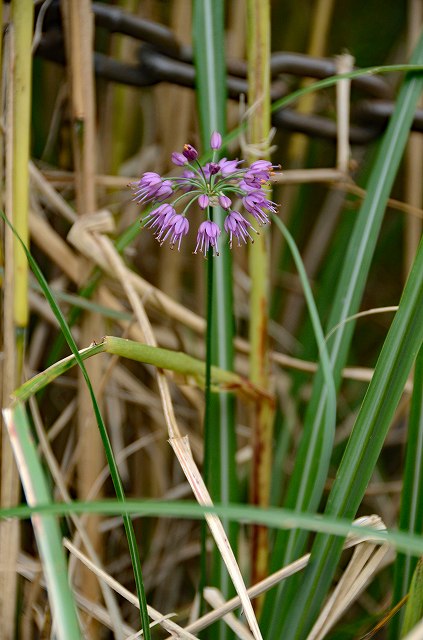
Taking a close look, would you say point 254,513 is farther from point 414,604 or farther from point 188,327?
point 188,327

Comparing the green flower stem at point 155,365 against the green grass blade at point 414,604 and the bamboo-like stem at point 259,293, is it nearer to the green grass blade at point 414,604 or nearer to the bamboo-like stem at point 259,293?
the bamboo-like stem at point 259,293

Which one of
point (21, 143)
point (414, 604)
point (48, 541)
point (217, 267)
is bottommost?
point (414, 604)

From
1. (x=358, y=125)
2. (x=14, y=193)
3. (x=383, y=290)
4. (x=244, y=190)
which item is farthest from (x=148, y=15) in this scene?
(x=383, y=290)

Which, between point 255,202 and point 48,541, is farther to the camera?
point 255,202

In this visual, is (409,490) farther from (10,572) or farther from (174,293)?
(174,293)

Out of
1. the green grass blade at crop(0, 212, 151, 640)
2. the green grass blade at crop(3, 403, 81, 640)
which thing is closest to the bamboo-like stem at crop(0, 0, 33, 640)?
the green grass blade at crop(0, 212, 151, 640)

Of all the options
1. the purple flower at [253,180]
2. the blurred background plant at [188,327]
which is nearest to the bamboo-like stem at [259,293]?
the blurred background plant at [188,327]

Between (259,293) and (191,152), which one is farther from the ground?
(191,152)

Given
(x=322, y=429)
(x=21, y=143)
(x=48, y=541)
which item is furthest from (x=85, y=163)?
(x=48, y=541)
